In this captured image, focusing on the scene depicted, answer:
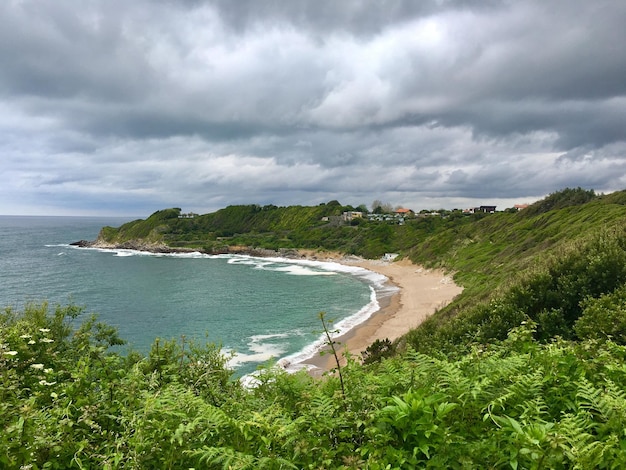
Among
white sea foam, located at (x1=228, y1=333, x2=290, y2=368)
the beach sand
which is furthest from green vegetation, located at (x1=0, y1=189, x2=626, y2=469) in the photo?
white sea foam, located at (x1=228, y1=333, x2=290, y2=368)

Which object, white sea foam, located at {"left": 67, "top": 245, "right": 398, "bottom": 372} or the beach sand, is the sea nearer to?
white sea foam, located at {"left": 67, "top": 245, "right": 398, "bottom": 372}

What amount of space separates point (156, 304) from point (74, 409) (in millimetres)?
53217

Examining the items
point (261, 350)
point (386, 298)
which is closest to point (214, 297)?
point (386, 298)

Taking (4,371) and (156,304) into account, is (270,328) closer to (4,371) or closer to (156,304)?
(156,304)

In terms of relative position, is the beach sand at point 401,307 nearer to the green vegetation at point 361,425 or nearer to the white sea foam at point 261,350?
the white sea foam at point 261,350

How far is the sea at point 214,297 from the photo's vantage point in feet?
118

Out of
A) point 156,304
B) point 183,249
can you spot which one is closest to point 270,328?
point 156,304

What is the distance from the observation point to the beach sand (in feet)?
107

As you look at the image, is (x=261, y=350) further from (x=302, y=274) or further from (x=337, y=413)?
(x=302, y=274)

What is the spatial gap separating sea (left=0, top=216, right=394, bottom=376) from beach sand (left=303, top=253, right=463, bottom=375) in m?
1.66

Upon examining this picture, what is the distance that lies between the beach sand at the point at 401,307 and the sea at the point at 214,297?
1661 millimetres

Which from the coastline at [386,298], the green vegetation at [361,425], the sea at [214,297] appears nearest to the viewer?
the green vegetation at [361,425]

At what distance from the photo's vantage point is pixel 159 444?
335 centimetres

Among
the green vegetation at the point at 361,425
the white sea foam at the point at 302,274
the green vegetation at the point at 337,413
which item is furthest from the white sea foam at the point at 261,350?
the green vegetation at the point at 361,425
